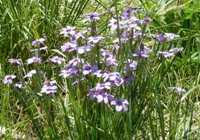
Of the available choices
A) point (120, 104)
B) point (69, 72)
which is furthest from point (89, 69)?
point (120, 104)

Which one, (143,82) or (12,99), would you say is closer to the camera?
(143,82)

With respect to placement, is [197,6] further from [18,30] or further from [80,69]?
[80,69]

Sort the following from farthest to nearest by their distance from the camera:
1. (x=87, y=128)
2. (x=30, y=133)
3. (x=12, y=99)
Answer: (x=12, y=99), (x=30, y=133), (x=87, y=128)

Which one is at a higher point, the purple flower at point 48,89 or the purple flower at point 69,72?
the purple flower at point 69,72

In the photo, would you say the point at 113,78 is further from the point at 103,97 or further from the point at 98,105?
the point at 98,105

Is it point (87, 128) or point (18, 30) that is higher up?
point (18, 30)

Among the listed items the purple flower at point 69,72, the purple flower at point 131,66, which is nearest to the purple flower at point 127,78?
the purple flower at point 131,66

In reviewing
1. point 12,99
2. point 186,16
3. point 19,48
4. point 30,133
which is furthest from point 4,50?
point 186,16

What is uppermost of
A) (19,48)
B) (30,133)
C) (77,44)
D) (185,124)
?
(77,44)

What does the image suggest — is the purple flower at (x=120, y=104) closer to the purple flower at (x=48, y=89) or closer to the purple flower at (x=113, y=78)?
the purple flower at (x=113, y=78)

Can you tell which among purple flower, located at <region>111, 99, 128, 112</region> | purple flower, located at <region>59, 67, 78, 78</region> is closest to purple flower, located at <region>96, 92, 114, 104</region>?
purple flower, located at <region>111, 99, 128, 112</region>
